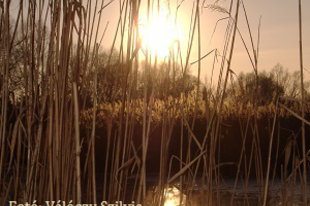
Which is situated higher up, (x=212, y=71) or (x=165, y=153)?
(x=212, y=71)

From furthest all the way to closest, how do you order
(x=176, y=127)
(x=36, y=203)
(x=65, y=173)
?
(x=176, y=127), (x=36, y=203), (x=65, y=173)

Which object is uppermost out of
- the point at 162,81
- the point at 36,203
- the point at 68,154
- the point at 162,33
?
the point at 162,33

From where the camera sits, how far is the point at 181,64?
1363 millimetres

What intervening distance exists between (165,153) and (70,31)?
1.26 feet

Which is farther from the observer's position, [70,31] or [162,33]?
[162,33]

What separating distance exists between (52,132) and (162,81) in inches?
18.3

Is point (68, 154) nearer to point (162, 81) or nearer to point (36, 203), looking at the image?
point (36, 203)

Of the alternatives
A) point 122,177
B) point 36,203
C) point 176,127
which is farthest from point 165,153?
point 176,127

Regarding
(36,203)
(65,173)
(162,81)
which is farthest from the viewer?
(162,81)

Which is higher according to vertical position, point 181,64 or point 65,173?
point 181,64

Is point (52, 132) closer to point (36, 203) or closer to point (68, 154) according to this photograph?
point (68, 154)

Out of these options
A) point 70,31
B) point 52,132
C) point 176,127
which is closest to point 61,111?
point 52,132

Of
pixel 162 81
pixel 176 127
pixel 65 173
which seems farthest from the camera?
pixel 176 127

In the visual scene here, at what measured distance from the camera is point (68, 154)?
3.52 feet
